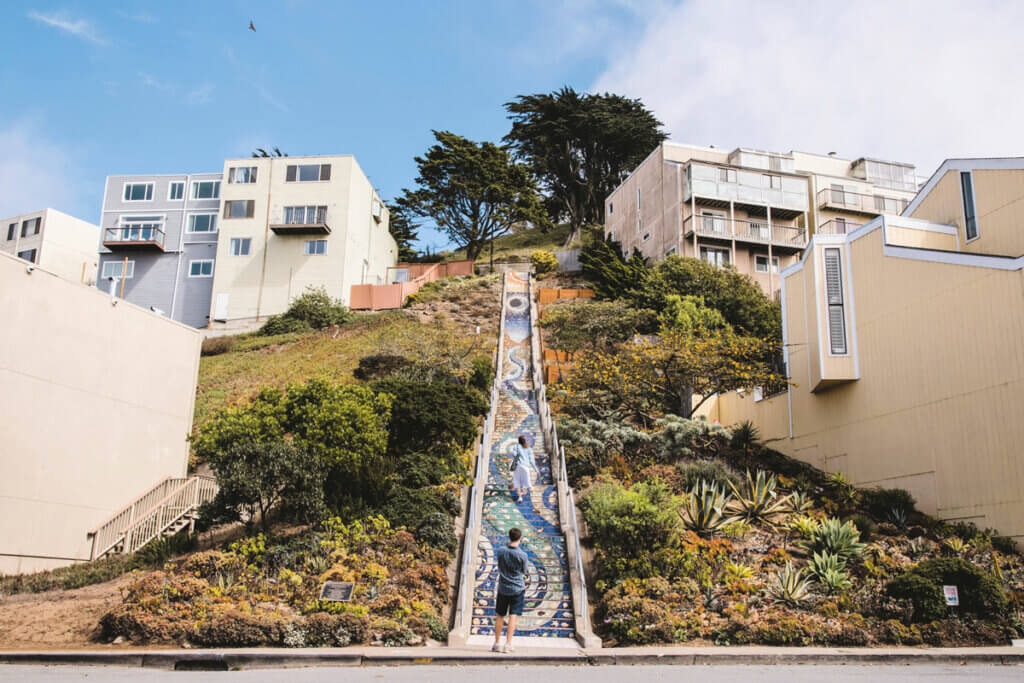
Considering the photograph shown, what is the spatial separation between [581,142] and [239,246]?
3087cm

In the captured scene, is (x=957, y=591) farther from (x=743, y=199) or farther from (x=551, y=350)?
(x=743, y=199)

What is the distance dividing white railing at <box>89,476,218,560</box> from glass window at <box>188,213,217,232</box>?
31465 millimetres

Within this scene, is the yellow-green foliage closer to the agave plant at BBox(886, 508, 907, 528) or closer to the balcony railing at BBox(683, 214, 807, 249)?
the agave plant at BBox(886, 508, 907, 528)

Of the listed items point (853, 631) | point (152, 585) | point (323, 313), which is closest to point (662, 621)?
point (853, 631)

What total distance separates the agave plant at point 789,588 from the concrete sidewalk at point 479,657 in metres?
1.89

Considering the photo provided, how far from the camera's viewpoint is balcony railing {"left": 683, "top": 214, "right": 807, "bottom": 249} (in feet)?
147

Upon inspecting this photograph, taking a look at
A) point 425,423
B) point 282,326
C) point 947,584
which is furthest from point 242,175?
point 947,584

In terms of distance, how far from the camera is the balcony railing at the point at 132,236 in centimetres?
4919

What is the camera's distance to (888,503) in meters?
17.5

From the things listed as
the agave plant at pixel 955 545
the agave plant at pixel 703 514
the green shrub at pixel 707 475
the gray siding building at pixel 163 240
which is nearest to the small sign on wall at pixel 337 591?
the agave plant at pixel 703 514

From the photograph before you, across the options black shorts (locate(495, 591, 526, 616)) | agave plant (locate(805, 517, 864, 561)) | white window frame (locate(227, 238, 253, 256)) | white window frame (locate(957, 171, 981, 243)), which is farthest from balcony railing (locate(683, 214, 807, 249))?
black shorts (locate(495, 591, 526, 616))

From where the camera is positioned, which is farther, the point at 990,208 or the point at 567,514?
the point at 990,208

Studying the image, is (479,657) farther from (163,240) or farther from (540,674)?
→ (163,240)

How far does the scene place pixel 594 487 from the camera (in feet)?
59.5
